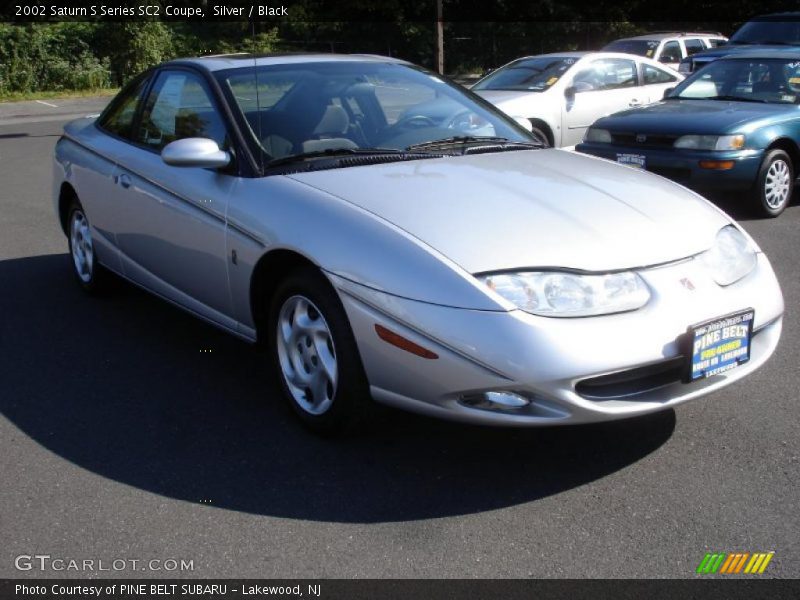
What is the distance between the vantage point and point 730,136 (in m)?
8.08

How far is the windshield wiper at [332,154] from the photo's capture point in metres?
4.29

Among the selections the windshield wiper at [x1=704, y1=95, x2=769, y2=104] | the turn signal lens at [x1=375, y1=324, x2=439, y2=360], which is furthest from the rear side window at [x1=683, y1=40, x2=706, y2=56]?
the turn signal lens at [x1=375, y1=324, x2=439, y2=360]

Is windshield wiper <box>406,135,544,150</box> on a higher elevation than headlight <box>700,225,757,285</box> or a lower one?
higher

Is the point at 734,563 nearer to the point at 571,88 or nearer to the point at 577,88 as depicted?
the point at 571,88

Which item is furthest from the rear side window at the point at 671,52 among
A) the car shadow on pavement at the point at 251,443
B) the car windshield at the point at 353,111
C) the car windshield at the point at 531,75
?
the car shadow on pavement at the point at 251,443

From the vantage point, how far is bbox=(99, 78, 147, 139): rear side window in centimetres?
550

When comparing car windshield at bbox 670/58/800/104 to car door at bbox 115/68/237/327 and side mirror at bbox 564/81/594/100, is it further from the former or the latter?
car door at bbox 115/68/237/327

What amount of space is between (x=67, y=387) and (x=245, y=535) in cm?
178

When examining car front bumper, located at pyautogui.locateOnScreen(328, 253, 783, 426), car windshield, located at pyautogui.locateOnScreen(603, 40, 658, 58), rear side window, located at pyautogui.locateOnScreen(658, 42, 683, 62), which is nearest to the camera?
car front bumper, located at pyautogui.locateOnScreen(328, 253, 783, 426)

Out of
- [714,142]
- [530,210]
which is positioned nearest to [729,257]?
[530,210]

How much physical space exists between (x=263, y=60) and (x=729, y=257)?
2.54 m

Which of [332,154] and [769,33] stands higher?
[332,154]
